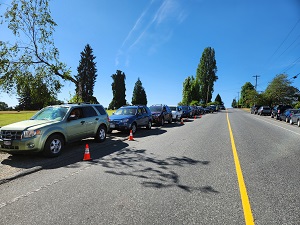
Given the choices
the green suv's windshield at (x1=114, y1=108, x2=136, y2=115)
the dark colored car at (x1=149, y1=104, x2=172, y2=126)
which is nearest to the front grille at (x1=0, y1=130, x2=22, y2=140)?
the green suv's windshield at (x1=114, y1=108, x2=136, y2=115)

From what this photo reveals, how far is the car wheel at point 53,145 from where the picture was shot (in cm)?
725

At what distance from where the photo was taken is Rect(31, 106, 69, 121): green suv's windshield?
8430mm

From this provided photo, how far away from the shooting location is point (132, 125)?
13.8 meters

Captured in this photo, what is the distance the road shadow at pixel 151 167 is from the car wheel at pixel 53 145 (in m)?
1.68

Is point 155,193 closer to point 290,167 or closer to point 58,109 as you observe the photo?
point 290,167

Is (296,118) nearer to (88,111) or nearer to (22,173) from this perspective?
(88,111)

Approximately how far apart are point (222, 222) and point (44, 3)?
14.6 m

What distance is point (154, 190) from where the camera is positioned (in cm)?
442

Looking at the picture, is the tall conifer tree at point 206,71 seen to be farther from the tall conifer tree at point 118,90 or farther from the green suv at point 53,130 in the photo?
the green suv at point 53,130

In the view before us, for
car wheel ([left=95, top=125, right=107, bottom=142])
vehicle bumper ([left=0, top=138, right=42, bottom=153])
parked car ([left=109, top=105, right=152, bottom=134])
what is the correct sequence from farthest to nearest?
parked car ([left=109, top=105, right=152, bottom=134]) < car wheel ([left=95, top=125, right=107, bottom=142]) < vehicle bumper ([left=0, top=138, right=42, bottom=153])

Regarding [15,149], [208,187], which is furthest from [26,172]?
[208,187]

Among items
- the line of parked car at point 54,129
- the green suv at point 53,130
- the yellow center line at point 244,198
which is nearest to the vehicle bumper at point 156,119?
the line of parked car at point 54,129

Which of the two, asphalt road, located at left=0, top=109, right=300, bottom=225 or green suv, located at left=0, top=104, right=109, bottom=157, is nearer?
asphalt road, located at left=0, top=109, right=300, bottom=225

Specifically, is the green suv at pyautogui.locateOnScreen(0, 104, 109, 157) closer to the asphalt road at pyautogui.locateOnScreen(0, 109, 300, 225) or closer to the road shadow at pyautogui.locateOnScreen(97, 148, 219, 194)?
the asphalt road at pyautogui.locateOnScreen(0, 109, 300, 225)
